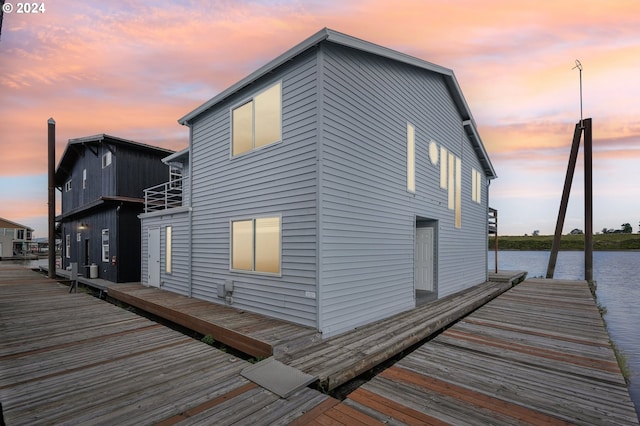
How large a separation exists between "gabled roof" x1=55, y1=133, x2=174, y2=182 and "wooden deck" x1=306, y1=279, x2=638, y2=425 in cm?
1677

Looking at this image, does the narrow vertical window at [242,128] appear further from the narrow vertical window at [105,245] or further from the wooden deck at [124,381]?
the narrow vertical window at [105,245]

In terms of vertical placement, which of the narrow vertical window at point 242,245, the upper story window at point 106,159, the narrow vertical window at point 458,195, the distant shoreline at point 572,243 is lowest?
the distant shoreline at point 572,243

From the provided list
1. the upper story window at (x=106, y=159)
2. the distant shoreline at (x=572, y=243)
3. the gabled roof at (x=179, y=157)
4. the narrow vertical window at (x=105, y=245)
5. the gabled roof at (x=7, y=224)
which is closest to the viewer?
the gabled roof at (x=179, y=157)

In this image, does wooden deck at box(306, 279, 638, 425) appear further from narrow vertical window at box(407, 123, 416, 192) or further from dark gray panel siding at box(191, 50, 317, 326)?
narrow vertical window at box(407, 123, 416, 192)

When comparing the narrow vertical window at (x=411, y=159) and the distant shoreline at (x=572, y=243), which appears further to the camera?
the distant shoreline at (x=572, y=243)

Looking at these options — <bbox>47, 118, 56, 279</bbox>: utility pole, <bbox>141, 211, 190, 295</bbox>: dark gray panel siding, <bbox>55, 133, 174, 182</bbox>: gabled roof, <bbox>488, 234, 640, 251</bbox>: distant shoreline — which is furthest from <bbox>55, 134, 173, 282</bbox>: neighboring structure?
<bbox>488, 234, 640, 251</bbox>: distant shoreline

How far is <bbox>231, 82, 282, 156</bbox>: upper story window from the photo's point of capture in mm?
7348

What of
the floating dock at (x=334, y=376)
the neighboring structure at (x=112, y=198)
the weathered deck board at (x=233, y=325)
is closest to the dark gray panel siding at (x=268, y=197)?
the weathered deck board at (x=233, y=325)

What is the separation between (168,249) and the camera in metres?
11.5

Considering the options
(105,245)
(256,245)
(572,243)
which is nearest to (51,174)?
(105,245)

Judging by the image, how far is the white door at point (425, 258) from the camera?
1070 centimetres

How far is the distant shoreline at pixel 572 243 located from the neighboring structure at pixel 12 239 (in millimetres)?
116793

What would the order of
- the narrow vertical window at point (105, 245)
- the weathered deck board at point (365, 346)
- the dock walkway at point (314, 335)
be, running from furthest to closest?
1. the narrow vertical window at point (105, 245)
2. the dock walkway at point (314, 335)
3. the weathered deck board at point (365, 346)

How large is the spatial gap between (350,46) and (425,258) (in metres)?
7.53
